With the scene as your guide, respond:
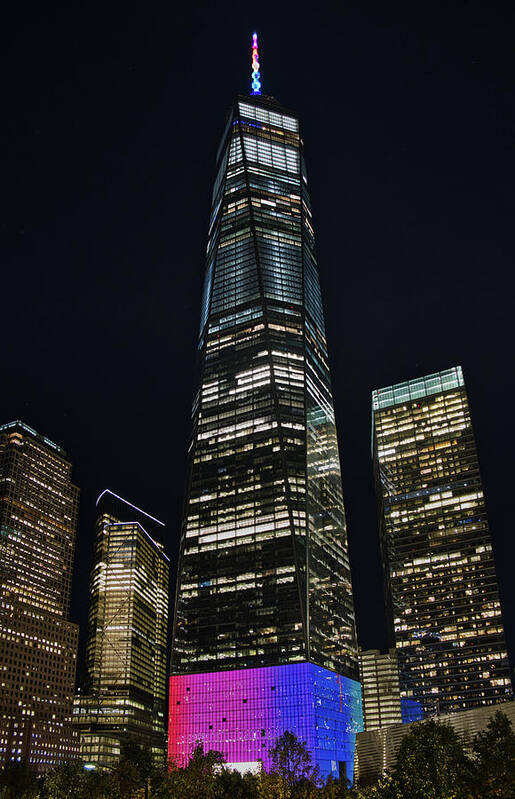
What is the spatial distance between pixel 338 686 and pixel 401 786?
417 ft

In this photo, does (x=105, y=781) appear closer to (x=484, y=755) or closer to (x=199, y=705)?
(x=484, y=755)

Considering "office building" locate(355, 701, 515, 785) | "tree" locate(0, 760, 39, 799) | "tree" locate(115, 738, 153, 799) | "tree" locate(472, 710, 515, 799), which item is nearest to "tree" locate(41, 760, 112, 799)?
"tree" locate(115, 738, 153, 799)

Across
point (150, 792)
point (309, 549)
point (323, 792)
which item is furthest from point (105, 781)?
point (309, 549)

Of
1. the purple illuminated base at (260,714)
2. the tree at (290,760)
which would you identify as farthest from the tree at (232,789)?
the purple illuminated base at (260,714)

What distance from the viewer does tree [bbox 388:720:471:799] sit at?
220ft

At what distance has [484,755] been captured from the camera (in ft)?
244

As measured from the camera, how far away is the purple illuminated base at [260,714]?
6880 inches

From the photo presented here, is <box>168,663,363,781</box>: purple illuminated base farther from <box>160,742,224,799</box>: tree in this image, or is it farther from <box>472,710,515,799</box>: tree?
<box>472,710,515,799</box>: tree

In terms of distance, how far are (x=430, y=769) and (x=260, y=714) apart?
11718cm

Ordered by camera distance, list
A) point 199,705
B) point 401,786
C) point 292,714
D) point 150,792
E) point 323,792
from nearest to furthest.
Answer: point 401,786 → point 323,792 → point 150,792 → point 292,714 → point 199,705

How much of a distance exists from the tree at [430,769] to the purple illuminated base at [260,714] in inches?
3946

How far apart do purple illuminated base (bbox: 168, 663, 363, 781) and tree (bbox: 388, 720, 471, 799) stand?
100229mm

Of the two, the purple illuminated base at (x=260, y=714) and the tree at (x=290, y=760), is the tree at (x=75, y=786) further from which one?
the purple illuminated base at (x=260, y=714)

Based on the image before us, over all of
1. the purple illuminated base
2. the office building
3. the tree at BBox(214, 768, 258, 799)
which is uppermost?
the purple illuminated base
